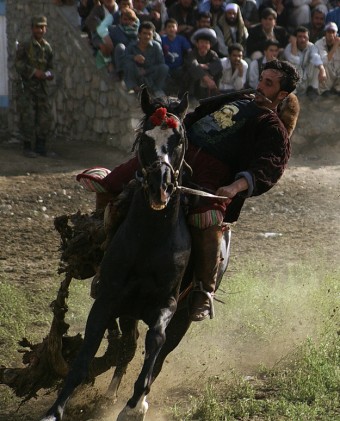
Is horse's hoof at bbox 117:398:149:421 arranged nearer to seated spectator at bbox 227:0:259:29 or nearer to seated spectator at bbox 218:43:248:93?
seated spectator at bbox 218:43:248:93

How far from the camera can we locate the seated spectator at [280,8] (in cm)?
1789

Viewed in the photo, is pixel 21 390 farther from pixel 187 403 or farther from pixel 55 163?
pixel 55 163

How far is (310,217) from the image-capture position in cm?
1384

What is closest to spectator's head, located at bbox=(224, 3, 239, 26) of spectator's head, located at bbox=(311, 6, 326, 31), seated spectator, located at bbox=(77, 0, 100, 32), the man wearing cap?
spectator's head, located at bbox=(311, 6, 326, 31)

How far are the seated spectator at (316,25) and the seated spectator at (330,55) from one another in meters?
0.31

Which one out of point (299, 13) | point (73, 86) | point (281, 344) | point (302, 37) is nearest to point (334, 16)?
point (299, 13)

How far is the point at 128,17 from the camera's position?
625 inches

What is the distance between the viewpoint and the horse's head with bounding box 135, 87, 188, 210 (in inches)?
232

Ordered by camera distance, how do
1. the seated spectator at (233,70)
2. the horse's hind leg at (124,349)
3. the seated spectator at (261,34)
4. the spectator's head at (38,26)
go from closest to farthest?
the horse's hind leg at (124,349) → the spectator's head at (38,26) → the seated spectator at (233,70) → the seated spectator at (261,34)

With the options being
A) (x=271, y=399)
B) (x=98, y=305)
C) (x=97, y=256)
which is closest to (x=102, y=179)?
(x=97, y=256)

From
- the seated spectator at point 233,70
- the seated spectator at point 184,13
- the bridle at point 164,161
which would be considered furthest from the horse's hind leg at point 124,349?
the seated spectator at point 184,13

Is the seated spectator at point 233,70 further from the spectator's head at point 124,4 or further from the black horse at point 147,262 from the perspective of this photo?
the black horse at point 147,262

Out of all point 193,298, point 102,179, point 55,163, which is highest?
point 102,179

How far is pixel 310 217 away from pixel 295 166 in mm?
2827
